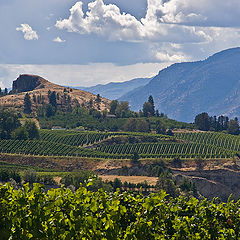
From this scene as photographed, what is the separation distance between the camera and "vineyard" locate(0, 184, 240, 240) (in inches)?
993

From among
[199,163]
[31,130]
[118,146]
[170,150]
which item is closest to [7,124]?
[31,130]

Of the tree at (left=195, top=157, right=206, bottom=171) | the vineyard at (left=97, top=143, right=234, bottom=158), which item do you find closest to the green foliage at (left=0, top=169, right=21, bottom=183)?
the vineyard at (left=97, top=143, right=234, bottom=158)

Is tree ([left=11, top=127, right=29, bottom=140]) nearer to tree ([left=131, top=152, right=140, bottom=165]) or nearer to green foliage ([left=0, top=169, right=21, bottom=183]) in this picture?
tree ([left=131, top=152, right=140, bottom=165])

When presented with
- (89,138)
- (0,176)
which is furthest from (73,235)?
(89,138)

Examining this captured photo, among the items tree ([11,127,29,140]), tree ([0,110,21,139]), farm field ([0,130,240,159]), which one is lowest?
farm field ([0,130,240,159])

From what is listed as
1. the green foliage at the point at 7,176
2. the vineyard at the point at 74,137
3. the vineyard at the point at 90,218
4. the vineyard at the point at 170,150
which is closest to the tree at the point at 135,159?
the vineyard at the point at 170,150

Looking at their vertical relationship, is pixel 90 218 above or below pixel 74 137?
above

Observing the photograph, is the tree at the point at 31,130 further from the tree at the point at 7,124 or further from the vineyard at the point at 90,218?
the vineyard at the point at 90,218

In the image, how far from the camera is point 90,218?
25328 millimetres

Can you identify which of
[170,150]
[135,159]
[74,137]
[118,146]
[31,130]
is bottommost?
[135,159]

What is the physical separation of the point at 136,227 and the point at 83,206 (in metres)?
3.84

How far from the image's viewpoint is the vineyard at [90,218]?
82.7ft

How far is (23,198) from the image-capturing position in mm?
24906

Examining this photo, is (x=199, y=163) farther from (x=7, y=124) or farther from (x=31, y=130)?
(x=7, y=124)
